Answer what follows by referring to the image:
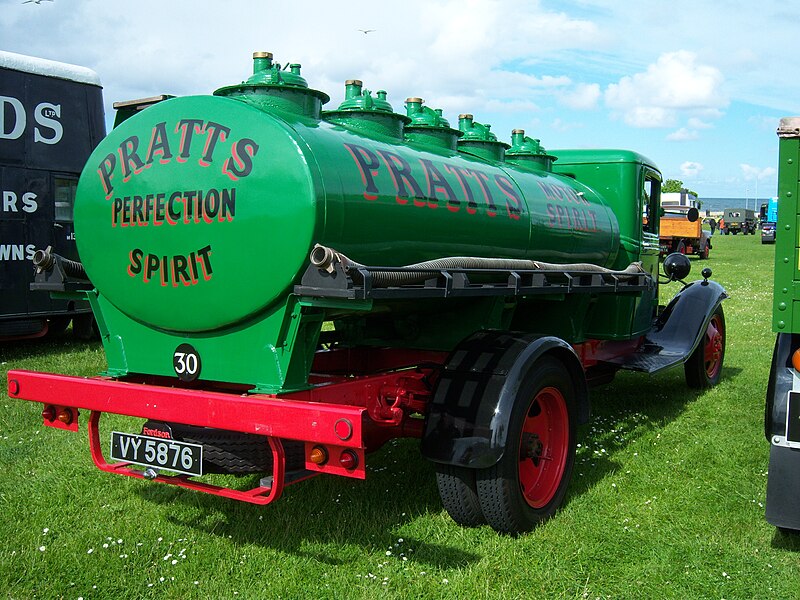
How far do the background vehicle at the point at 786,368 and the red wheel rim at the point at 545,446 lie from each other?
1182 millimetres

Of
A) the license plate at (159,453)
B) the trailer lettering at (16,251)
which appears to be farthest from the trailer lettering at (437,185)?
the trailer lettering at (16,251)

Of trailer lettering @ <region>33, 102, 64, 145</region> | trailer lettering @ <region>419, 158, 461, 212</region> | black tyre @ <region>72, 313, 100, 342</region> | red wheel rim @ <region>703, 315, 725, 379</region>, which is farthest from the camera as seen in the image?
black tyre @ <region>72, 313, 100, 342</region>

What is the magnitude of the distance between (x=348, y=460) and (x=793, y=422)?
1.91m

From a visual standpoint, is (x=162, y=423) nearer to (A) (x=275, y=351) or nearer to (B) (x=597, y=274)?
(A) (x=275, y=351)

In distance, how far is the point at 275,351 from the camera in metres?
3.57

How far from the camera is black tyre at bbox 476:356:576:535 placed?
3.91 metres

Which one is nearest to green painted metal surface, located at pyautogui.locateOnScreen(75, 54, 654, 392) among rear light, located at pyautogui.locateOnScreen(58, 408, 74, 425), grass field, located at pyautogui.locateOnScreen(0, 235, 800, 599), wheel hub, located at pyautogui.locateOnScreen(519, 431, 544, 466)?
rear light, located at pyautogui.locateOnScreen(58, 408, 74, 425)

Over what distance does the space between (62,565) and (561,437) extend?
2.72 metres

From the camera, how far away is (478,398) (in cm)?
390

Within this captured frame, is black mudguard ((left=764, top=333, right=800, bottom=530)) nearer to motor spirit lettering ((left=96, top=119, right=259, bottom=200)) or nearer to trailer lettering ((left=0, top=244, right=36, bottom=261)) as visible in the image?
motor spirit lettering ((left=96, top=119, right=259, bottom=200))

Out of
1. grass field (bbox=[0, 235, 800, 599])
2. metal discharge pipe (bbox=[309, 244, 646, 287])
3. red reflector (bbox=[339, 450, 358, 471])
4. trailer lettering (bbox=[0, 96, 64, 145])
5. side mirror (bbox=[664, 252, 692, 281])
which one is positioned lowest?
grass field (bbox=[0, 235, 800, 599])

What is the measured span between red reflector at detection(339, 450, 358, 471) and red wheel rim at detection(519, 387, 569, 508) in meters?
1.25

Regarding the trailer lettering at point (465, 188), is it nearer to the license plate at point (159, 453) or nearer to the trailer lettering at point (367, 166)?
the trailer lettering at point (367, 166)

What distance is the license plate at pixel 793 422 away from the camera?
3320mm
